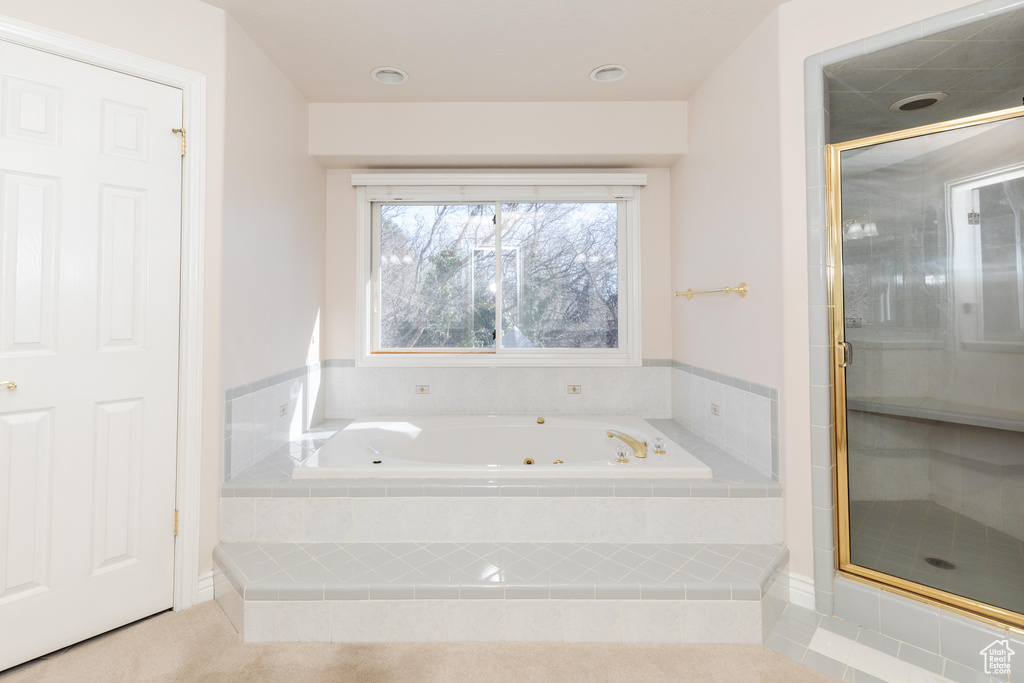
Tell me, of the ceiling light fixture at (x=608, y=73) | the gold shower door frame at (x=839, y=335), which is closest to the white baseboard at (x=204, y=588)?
the gold shower door frame at (x=839, y=335)

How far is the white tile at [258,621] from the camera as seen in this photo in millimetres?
1610

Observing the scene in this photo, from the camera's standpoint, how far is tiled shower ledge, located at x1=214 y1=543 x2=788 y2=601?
1.61 m

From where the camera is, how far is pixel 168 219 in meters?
1.76

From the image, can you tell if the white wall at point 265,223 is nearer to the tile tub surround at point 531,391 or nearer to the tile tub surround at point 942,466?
the tile tub surround at point 531,391

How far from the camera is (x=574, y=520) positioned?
1881 mm

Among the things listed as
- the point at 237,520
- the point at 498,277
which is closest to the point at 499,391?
the point at 498,277

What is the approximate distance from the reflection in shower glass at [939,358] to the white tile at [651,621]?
0.75 metres

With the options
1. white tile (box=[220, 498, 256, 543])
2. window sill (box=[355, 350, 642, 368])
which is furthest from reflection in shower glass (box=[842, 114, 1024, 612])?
white tile (box=[220, 498, 256, 543])

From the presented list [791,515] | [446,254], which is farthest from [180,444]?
[791,515]

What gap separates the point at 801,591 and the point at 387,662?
1.53m

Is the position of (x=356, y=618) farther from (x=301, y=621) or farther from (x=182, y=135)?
(x=182, y=135)

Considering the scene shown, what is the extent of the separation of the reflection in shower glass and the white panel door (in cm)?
255

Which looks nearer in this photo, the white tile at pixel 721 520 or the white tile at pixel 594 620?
the white tile at pixel 594 620

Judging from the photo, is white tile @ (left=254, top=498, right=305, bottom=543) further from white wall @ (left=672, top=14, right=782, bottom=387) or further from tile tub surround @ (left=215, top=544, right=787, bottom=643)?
white wall @ (left=672, top=14, right=782, bottom=387)
